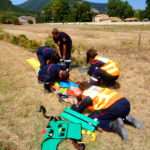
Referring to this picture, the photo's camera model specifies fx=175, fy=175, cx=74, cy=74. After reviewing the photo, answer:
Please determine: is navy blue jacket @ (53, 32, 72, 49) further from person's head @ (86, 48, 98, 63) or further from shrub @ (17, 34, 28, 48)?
shrub @ (17, 34, 28, 48)

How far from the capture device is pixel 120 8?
9275 centimetres

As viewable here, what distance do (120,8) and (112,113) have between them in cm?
9925

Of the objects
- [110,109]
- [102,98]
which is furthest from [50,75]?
[110,109]

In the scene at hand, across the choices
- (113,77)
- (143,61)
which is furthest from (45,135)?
(143,61)

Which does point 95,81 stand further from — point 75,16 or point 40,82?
point 75,16

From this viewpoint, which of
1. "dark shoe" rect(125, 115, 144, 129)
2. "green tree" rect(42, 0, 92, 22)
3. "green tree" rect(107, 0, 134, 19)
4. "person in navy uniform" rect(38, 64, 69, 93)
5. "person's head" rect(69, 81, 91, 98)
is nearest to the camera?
"dark shoe" rect(125, 115, 144, 129)

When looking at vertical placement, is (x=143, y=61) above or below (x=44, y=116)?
above

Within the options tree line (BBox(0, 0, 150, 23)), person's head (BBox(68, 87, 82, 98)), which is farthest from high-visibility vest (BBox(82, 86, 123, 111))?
tree line (BBox(0, 0, 150, 23))

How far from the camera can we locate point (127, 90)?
516 cm

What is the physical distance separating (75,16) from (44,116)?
72.8m

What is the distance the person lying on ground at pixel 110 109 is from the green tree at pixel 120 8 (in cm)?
9581

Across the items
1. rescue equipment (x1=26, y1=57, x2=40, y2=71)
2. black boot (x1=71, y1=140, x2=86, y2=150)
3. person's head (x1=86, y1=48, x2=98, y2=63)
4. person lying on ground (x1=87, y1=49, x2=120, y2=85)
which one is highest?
person's head (x1=86, y1=48, x2=98, y2=63)

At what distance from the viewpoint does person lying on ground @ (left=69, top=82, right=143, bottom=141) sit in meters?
3.23

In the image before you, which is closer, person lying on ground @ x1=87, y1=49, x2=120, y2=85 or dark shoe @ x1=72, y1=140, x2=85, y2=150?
dark shoe @ x1=72, y1=140, x2=85, y2=150
